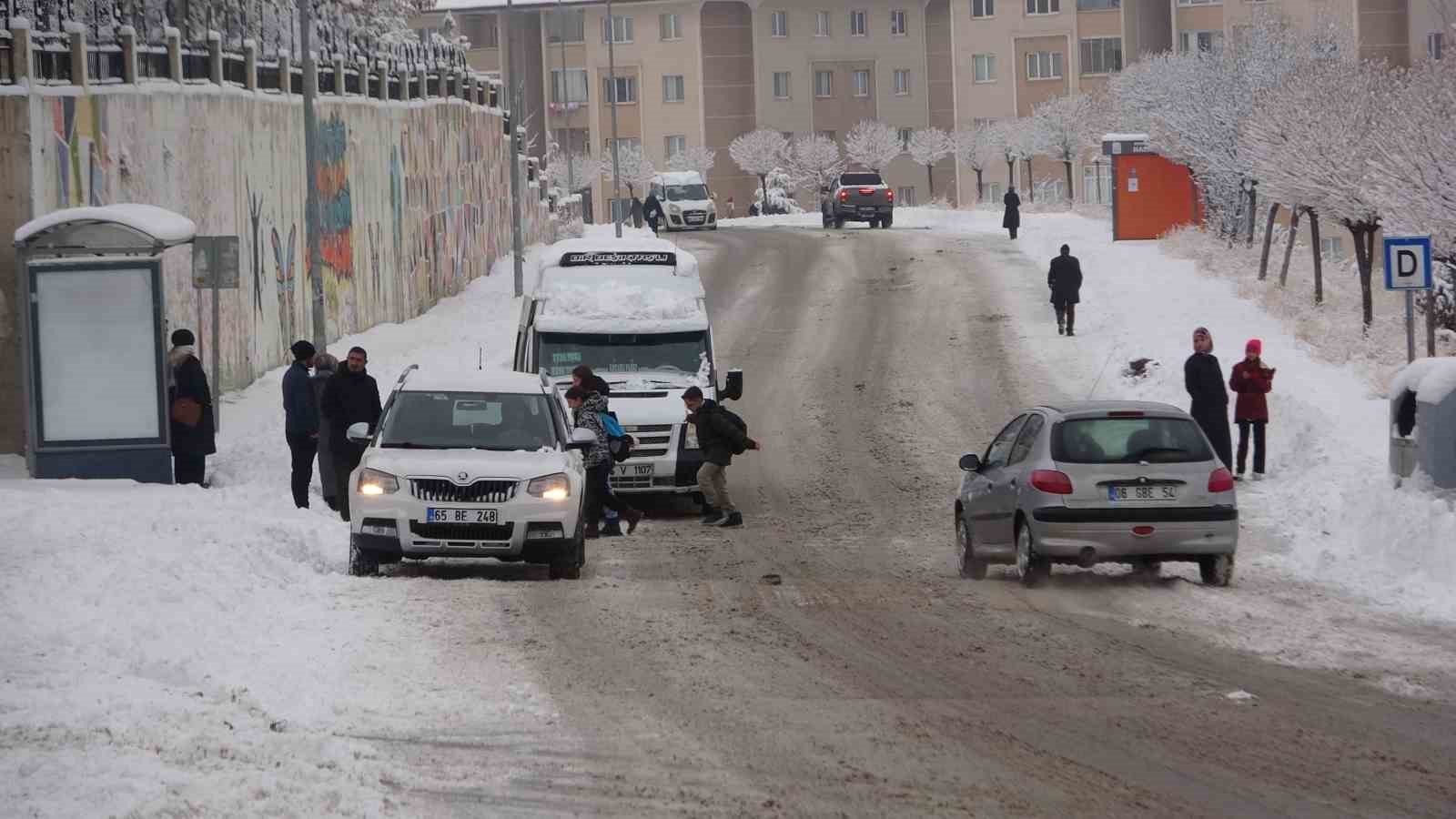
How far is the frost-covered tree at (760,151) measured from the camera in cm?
10275

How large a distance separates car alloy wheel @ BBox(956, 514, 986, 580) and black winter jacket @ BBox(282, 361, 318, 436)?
22.9ft

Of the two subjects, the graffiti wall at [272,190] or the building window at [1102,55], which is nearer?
the graffiti wall at [272,190]

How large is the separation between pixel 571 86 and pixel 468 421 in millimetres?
92141

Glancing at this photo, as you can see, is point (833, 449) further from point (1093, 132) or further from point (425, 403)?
point (1093, 132)

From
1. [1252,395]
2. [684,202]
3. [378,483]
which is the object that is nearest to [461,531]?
[378,483]

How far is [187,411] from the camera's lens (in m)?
21.9

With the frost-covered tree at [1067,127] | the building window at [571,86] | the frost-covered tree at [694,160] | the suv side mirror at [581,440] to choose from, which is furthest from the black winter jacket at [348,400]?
the building window at [571,86]

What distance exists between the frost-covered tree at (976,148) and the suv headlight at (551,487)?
3335 inches

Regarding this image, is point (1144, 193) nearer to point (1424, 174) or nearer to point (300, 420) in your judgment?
point (1424, 174)

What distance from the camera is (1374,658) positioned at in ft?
40.7

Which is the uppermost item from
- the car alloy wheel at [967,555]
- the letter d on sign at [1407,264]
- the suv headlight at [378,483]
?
the letter d on sign at [1407,264]

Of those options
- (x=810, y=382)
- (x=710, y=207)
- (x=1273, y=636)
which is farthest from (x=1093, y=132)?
(x=1273, y=636)

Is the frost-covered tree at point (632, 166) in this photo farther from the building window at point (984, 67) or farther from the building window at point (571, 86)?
the building window at point (984, 67)

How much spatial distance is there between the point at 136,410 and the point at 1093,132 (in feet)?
216
